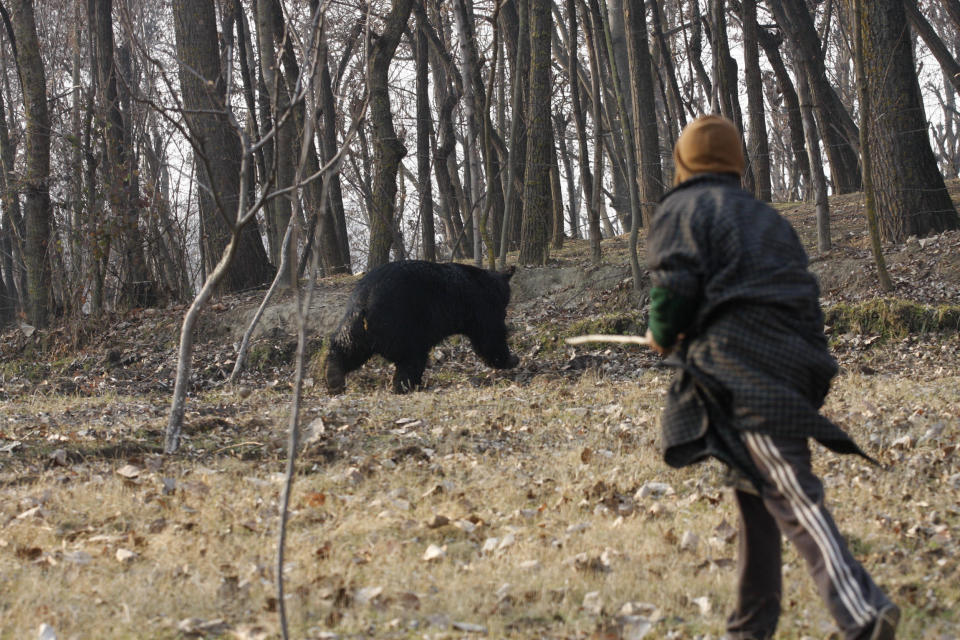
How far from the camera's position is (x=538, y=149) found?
13656mm

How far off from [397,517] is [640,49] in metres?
13.0

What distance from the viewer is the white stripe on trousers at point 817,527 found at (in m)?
2.75

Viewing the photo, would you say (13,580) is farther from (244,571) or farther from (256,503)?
(256,503)

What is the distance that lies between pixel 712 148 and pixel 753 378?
0.87 metres

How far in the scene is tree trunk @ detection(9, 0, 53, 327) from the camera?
1402 cm

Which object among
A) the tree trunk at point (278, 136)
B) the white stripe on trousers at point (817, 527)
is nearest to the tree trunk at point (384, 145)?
the tree trunk at point (278, 136)

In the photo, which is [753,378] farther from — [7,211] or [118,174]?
[7,211]

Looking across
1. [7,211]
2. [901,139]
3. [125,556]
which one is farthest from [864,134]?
[7,211]

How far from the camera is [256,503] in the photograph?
5.24 meters

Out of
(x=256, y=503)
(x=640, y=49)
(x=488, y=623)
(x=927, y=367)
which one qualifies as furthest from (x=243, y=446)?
(x=640, y=49)

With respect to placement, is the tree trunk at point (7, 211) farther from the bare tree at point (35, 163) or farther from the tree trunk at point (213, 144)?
the tree trunk at point (213, 144)

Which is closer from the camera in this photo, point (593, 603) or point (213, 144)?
point (593, 603)

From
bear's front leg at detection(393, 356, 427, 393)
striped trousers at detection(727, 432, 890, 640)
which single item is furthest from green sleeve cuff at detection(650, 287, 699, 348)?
bear's front leg at detection(393, 356, 427, 393)

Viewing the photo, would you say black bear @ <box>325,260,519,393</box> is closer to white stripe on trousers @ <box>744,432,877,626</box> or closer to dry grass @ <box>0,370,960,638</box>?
dry grass @ <box>0,370,960,638</box>
